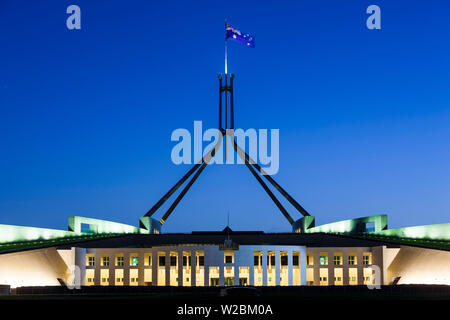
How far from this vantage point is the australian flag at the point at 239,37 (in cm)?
5531

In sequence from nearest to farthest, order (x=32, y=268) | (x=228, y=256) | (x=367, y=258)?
1. (x=32, y=268)
2. (x=228, y=256)
3. (x=367, y=258)

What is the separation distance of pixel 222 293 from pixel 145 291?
7.39m

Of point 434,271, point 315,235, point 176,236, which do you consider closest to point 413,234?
point 434,271

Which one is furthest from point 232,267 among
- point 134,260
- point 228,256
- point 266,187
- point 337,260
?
point 266,187

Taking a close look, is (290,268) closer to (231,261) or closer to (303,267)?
(303,267)

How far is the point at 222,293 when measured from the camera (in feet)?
78.3

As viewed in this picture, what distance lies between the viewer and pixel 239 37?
56312 mm

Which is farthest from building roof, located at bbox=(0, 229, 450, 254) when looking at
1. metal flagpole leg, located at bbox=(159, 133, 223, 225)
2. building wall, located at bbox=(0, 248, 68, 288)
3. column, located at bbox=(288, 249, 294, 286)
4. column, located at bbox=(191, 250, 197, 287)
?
metal flagpole leg, located at bbox=(159, 133, 223, 225)

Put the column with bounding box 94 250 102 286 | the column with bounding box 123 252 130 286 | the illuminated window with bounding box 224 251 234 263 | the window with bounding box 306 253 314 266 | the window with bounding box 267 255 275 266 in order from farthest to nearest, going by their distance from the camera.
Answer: the window with bounding box 306 253 314 266, the window with bounding box 267 255 275 266, the column with bounding box 94 250 102 286, the column with bounding box 123 252 130 286, the illuminated window with bounding box 224 251 234 263

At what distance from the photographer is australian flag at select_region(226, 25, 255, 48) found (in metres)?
55.3

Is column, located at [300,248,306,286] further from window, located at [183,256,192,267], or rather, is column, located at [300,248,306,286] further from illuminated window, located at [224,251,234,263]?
window, located at [183,256,192,267]

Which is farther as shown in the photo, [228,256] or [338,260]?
[338,260]

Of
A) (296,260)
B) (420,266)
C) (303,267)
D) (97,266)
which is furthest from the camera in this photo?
(296,260)
